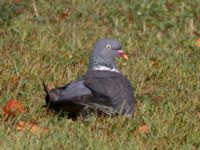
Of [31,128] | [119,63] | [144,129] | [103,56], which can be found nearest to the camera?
[31,128]

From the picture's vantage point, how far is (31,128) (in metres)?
5.59

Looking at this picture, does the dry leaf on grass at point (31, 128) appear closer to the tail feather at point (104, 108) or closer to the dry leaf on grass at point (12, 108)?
the dry leaf on grass at point (12, 108)

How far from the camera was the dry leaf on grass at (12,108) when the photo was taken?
598 cm

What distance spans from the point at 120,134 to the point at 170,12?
19.1 ft

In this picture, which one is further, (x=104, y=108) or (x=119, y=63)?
(x=119, y=63)

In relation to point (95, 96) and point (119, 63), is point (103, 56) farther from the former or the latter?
point (119, 63)

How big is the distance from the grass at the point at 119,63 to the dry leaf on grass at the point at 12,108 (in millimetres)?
83

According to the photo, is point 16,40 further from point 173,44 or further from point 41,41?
point 173,44

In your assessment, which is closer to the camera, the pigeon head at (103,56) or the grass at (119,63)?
the grass at (119,63)

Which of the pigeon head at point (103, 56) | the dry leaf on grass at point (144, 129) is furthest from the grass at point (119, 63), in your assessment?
the pigeon head at point (103, 56)

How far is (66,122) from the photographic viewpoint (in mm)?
5797

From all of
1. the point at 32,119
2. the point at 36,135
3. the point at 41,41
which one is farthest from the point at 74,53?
the point at 36,135

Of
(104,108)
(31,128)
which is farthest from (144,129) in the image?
(31,128)

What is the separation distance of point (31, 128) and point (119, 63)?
2.64 m
